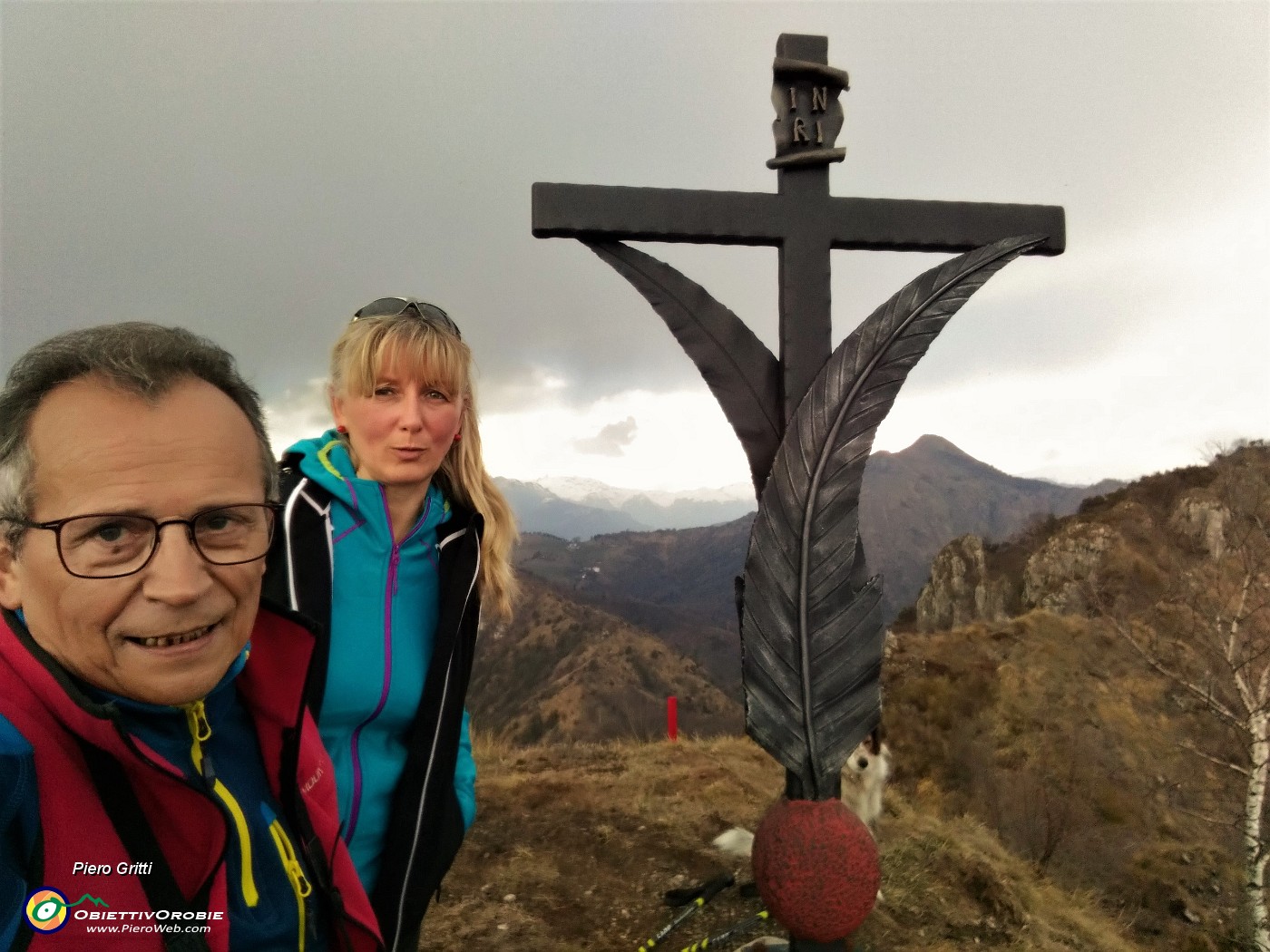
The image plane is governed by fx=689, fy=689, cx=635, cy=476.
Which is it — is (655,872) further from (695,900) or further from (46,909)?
(46,909)

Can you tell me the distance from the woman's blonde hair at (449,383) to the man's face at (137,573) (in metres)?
0.66

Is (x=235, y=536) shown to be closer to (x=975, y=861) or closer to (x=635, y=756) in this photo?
(x=975, y=861)

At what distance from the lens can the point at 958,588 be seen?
2347 centimetres

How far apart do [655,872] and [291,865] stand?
9.44 feet

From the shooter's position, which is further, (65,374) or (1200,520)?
(1200,520)

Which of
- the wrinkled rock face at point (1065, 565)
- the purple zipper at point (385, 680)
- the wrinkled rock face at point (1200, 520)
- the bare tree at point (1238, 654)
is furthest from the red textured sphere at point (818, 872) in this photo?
the wrinkled rock face at point (1200, 520)

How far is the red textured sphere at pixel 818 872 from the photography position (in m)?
1.80

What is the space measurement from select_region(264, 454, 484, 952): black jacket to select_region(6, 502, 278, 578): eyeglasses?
1.51ft

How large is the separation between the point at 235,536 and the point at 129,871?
41 centimetres

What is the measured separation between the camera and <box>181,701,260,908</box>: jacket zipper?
94cm

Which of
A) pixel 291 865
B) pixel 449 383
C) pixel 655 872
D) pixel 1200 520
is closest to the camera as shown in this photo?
pixel 291 865

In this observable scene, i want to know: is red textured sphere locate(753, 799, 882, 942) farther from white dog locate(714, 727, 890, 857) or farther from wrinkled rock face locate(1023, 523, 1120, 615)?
wrinkled rock face locate(1023, 523, 1120, 615)

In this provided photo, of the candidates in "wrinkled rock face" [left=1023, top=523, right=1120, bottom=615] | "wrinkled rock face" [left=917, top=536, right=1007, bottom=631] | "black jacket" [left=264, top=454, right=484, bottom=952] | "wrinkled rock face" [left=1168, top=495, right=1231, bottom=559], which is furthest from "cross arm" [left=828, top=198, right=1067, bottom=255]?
"wrinkled rock face" [left=917, top=536, right=1007, bottom=631]

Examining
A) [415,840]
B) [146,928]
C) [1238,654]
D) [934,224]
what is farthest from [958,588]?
[146,928]
